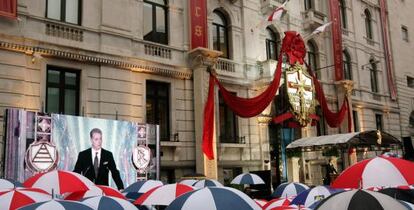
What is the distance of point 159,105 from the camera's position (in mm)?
19422

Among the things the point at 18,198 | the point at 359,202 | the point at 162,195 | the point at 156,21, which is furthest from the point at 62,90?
the point at 359,202

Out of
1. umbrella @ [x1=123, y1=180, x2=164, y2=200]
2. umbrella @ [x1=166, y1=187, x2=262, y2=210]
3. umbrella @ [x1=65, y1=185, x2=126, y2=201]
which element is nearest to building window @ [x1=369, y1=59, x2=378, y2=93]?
umbrella @ [x1=123, y1=180, x2=164, y2=200]

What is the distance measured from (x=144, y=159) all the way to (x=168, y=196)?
875 centimetres

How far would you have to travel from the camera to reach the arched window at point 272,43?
24781 millimetres

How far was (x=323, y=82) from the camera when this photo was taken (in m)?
27.3

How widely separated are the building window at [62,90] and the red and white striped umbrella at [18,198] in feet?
33.7

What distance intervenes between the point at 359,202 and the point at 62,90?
14.0 m

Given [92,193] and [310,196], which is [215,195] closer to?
[92,193]

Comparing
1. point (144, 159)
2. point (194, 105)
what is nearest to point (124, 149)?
point (144, 159)

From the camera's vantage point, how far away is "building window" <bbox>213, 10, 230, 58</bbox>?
22.2 metres

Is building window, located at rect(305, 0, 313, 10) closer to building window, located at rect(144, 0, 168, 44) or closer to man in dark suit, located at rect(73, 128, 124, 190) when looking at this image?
building window, located at rect(144, 0, 168, 44)

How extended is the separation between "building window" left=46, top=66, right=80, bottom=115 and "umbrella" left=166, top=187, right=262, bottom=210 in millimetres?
11729

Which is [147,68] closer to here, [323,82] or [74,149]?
[74,149]

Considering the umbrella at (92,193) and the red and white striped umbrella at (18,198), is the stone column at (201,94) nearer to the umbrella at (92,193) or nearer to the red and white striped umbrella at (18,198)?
the umbrella at (92,193)
